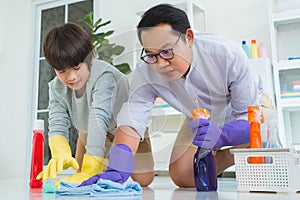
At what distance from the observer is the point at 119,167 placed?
0.92 m

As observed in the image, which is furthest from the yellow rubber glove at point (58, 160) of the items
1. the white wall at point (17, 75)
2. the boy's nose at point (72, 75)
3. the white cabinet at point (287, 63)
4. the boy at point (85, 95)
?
the white wall at point (17, 75)

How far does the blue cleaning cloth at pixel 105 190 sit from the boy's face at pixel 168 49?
0.94ft

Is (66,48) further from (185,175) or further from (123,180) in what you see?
(185,175)

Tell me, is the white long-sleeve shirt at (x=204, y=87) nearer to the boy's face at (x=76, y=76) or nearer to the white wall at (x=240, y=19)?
the boy's face at (x=76, y=76)

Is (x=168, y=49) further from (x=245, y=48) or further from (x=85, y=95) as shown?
(x=245, y=48)

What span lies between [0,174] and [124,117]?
2405mm

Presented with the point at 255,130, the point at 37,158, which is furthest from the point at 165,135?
the point at 37,158

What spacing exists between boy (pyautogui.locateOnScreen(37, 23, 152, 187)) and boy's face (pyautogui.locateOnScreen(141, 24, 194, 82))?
12 centimetres

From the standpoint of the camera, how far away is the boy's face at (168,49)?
31.3 inches

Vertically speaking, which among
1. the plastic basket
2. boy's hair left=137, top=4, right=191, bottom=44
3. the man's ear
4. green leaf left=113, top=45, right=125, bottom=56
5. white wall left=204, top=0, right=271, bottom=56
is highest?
white wall left=204, top=0, right=271, bottom=56

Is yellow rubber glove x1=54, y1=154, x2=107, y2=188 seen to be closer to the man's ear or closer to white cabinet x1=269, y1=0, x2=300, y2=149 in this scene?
the man's ear

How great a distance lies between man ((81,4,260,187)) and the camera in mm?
867

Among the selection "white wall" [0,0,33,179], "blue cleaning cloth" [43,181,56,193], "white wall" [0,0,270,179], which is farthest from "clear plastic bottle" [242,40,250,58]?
"white wall" [0,0,33,179]

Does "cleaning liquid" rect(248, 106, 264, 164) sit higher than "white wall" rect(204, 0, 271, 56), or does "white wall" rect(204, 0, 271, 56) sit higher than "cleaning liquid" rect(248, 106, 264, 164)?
"white wall" rect(204, 0, 271, 56)
